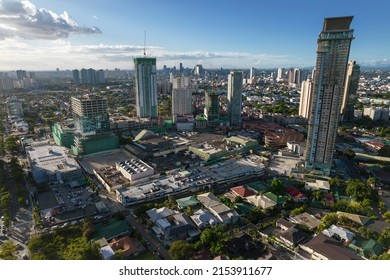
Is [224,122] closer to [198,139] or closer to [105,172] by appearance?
[198,139]

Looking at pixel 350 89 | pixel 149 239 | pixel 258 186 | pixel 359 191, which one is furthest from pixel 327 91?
pixel 350 89

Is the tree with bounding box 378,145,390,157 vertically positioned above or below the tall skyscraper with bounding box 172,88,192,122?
below

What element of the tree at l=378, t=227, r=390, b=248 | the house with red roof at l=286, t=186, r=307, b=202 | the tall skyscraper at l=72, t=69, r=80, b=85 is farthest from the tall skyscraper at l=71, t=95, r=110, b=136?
the tall skyscraper at l=72, t=69, r=80, b=85

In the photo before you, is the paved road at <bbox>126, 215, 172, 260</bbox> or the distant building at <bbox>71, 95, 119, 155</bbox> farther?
the distant building at <bbox>71, 95, 119, 155</bbox>

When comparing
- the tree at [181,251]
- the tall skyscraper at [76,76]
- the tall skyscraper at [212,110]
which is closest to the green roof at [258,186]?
the tree at [181,251]

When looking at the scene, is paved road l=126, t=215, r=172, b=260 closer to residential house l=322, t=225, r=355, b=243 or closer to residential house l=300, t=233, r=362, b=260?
residential house l=300, t=233, r=362, b=260

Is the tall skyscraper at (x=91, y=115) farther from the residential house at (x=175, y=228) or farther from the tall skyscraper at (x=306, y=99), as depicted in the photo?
the tall skyscraper at (x=306, y=99)
